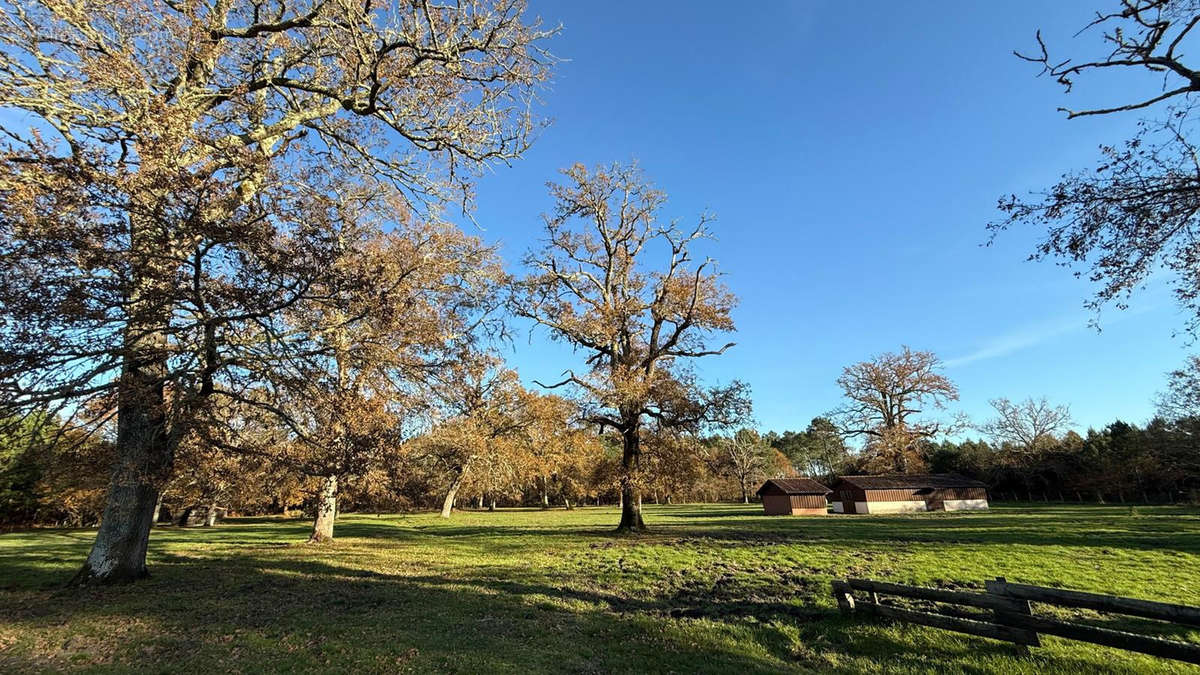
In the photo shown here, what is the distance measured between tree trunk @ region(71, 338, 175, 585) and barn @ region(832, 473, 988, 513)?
162ft

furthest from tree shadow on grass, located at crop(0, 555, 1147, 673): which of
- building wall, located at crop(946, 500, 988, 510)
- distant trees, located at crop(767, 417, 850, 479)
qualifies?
distant trees, located at crop(767, 417, 850, 479)

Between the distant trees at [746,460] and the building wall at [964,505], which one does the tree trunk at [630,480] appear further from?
the distant trees at [746,460]

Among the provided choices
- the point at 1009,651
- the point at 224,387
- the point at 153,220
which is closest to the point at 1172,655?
the point at 1009,651

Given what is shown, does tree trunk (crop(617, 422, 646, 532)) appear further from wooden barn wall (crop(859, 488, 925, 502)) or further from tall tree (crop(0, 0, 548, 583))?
wooden barn wall (crop(859, 488, 925, 502))

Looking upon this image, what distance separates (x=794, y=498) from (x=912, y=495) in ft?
35.4

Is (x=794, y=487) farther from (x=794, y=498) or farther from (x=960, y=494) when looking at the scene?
(x=960, y=494)

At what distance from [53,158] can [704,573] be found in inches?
571

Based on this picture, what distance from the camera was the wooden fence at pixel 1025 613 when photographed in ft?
18.0

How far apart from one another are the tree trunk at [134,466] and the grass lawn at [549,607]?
2.75ft

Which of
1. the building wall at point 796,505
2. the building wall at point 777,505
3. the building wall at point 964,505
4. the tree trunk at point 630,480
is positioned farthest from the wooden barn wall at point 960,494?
the tree trunk at point 630,480

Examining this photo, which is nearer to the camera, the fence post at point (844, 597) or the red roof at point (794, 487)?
the fence post at point (844, 597)

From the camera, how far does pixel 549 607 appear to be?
9.65 meters

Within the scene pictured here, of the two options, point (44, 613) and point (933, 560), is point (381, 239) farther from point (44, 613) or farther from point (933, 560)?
point (933, 560)

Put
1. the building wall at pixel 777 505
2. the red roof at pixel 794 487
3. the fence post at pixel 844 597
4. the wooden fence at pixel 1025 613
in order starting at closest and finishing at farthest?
1. the wooden fence at pixel 1025 613
2. the fence post at pixel 844 597
3. the building wall at pixel 777 505
4. the red roof at pixel 794 487
